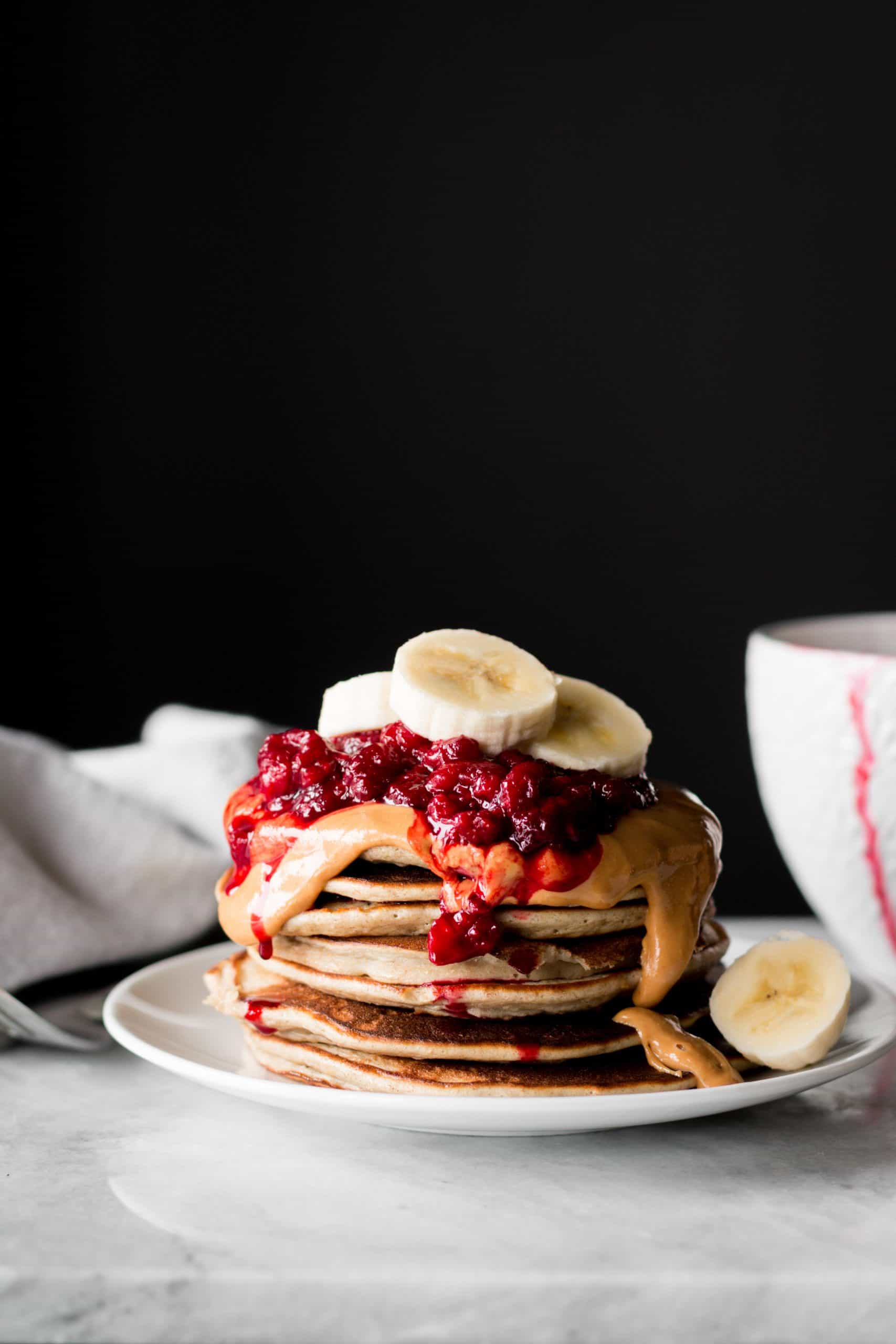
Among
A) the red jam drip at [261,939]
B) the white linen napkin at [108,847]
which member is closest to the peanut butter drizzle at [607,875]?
the red jam drip at [261,939]

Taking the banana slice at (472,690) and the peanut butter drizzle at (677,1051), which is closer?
the peanut butter drizzle at (677,1051)

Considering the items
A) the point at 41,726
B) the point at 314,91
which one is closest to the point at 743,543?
the point at 314,91

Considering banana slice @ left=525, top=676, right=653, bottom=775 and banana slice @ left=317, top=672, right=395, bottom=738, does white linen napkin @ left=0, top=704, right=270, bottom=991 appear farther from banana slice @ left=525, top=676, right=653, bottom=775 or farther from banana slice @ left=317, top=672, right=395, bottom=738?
banana slice @ left=525, top=676, right=653, bottom=775

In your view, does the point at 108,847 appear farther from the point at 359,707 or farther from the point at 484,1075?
the point at 484,1075

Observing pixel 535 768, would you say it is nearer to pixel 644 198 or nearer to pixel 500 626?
pixel 500 626

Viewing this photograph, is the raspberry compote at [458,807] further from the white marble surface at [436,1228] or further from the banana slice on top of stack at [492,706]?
the white marble surface at [436,1228]

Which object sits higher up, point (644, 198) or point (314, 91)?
point (314, 91)
